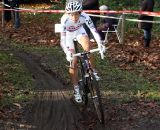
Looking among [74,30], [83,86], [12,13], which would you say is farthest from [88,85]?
[12,13]

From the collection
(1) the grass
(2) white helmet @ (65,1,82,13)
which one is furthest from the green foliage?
(2) white helmet @ (65,1,82,13)

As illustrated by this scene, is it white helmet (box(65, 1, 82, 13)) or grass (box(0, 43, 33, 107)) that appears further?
grass (box(0, 43, 33, 107))

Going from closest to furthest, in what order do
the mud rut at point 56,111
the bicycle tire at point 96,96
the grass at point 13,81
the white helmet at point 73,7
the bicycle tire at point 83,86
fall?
the bicycle tire at point 96,96
the mud rut at point 56,111
the white helmet at point 73,7
the bicycle tire at point 83,86
the grass at point 13,81

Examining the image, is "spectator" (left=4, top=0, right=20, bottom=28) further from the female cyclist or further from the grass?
the female cyclist

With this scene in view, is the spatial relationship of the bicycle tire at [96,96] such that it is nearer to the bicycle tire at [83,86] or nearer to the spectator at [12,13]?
the bicycle tire at [83,86]

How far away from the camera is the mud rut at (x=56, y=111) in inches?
293

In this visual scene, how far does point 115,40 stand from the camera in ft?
53.8

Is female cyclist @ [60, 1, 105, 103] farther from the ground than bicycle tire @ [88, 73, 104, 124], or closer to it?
farther from the ground

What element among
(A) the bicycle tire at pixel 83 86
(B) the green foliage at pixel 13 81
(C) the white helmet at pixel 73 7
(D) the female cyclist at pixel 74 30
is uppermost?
(C) the white helmet at pixel 73 7

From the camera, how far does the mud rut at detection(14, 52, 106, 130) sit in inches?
293

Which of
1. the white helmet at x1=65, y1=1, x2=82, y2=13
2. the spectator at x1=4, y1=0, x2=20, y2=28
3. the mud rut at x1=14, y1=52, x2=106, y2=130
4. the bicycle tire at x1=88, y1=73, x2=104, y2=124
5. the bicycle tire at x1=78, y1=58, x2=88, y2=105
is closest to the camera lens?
the bicycle tire at x1=88, y1=73, x2=104, y2=124

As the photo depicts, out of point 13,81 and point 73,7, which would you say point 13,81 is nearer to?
point 13,81

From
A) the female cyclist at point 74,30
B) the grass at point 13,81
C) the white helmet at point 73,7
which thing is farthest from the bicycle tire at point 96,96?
the grass at point 13,81

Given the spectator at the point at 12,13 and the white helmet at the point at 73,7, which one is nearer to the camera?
the white helmet at the point at 73,7
